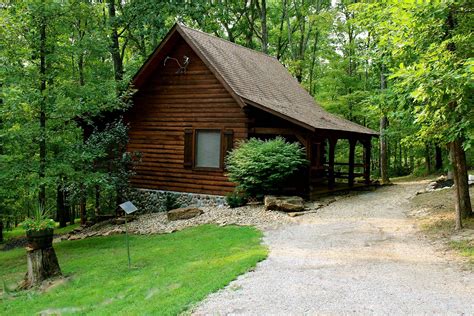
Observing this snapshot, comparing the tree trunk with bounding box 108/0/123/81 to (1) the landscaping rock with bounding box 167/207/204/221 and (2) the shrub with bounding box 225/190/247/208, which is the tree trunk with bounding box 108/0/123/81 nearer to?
(1) the landscaping rock with bounding box 167/207/204/221

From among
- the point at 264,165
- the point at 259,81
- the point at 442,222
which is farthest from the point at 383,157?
the point at 442,222

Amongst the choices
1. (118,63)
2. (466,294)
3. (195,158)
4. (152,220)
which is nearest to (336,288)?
(466,294)

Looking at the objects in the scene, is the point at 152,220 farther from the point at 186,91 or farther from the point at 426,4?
the point at 426,4

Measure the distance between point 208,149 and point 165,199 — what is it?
2.65 meters

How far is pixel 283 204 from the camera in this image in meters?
12.0

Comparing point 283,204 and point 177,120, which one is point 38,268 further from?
point 177,120

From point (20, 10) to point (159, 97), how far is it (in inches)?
230

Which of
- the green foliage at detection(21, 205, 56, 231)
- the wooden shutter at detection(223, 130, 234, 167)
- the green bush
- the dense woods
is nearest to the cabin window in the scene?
the wooden shutter at detection(223, 130, 234, 167)

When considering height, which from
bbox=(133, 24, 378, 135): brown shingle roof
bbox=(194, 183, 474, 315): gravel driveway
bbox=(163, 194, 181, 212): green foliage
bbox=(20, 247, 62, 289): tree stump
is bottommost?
bbox=(20, 247, 62, 289): tree stump

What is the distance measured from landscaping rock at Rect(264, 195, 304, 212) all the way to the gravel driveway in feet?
6.07

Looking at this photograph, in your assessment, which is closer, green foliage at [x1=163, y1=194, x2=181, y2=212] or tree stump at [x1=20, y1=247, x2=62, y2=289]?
tree stump at [x1=20, y1=247, x2=62, y2=289]

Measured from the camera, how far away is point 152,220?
14.0 metres

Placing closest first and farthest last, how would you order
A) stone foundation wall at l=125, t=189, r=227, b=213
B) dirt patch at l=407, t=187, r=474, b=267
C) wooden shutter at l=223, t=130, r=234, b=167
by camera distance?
dirt patch at l=407, t=187, r=474, b=267
wooden shutter at l=223, t=130, r=234, b=167
stone foundation wall at l=125, t=189, r=227, b=213

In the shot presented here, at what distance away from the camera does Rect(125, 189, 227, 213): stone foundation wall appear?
1502 cm
